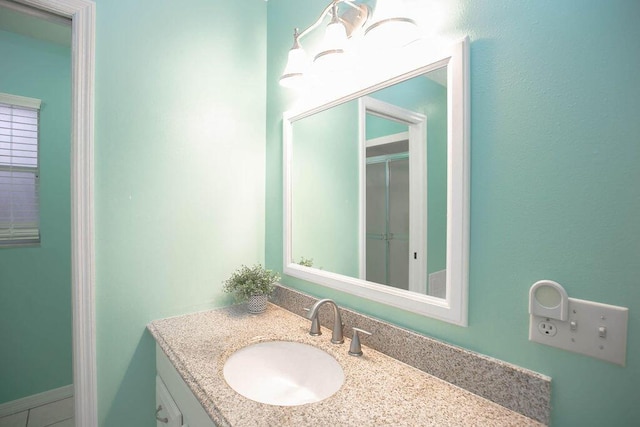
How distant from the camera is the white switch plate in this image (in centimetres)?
58

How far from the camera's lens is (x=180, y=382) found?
972 millimetres

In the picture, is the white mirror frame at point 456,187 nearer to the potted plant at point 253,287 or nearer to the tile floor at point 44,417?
the potted plant at point 253,287

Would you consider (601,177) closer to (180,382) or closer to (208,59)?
(180,382)

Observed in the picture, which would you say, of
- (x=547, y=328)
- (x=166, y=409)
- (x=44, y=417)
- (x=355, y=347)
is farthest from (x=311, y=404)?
(x=44, y=417)

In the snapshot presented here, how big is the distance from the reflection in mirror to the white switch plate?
0.85ft

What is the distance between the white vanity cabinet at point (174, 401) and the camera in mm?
854

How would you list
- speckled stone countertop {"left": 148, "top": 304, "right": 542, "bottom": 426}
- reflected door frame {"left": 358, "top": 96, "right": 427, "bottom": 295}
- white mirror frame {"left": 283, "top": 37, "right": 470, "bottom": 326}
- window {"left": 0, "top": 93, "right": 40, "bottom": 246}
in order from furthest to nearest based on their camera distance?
window {"left": 0, "top": 93, "right": 40, "bottom": 246}
reflected door frame {"left": 358, "top": 96, "right": 427, "bottom": 295}
white mirror frame {"left": 283, "top": 37, "right": 470, "bottom": 326}
speckled stone countertop {"left": 148, "top": 304, "right": 542, "bottom": 426}

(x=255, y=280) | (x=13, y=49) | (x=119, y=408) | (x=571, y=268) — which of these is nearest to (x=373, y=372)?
(x=571, y=268)

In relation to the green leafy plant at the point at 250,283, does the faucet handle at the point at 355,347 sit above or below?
below

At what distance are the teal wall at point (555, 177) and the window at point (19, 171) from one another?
8.34 ft

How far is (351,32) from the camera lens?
3.56 feet

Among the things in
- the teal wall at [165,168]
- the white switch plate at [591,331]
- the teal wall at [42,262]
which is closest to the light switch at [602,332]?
the white switch plate at [591,331]

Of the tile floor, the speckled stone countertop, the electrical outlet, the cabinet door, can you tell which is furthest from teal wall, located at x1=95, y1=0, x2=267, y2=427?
the electrical outlet

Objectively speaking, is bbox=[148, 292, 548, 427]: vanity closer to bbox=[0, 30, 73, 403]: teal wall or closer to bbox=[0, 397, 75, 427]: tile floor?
bbox=[0, 397, 75, 427]: tile floor
